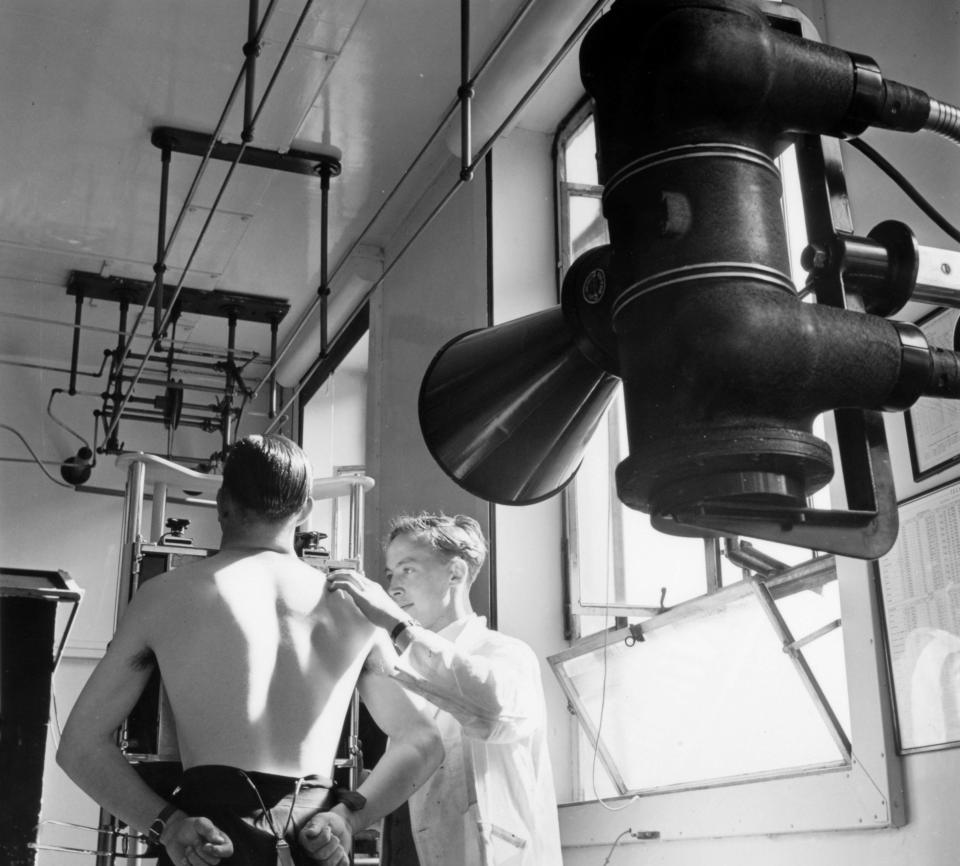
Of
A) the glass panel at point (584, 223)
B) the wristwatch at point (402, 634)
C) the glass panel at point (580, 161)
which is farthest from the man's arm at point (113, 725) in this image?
the glass panel at point (580, 161)

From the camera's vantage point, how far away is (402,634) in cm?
217

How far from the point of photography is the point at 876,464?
2.39 ft

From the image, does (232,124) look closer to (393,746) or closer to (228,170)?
(228,170)

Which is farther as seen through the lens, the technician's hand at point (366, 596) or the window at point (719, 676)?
the window at point (719, 676)

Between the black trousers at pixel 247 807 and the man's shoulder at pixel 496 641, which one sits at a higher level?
the man's shoulder at pixel 496 641

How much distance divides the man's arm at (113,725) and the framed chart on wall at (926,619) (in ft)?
Answer: 5.03

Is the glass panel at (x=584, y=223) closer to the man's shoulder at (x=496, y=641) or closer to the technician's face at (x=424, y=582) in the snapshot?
the technician's face at (x=424, y=582)

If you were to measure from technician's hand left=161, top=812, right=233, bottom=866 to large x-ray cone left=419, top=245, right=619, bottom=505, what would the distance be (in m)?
0.97

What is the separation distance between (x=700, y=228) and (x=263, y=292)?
650 cm

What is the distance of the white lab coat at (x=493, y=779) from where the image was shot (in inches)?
98.4

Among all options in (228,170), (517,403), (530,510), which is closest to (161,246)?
(228,170)

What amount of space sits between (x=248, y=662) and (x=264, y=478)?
30 centimetres

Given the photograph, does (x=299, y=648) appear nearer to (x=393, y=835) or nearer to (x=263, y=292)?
(x=393, y=835)

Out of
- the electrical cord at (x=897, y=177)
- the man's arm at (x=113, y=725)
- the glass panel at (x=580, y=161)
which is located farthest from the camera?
the glass panel at (x=580, y=161)
